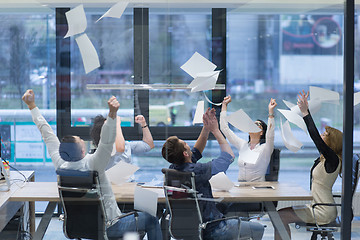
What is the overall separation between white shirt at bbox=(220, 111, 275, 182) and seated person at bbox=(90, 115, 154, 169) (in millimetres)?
496

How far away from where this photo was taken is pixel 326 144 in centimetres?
338

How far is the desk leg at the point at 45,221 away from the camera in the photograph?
324 centimetres

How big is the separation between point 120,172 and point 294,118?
120cm

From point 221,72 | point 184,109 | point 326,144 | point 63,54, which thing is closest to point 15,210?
point 63,54

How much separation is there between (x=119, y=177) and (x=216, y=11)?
1.25 m

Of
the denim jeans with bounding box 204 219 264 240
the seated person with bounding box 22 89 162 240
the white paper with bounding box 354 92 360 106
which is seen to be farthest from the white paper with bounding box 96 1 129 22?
the white paper with bounding box 354 92 360 106

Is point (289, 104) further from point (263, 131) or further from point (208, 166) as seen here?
point (208, 166)

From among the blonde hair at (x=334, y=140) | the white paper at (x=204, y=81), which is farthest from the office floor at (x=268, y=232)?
the white paper at (x=204, y=81)

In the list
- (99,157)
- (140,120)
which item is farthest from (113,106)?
(99,157)

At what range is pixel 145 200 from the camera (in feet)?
10.7

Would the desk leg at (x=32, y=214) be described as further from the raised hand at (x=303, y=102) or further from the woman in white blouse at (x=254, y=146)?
the raised hand at (x=303, y=102)

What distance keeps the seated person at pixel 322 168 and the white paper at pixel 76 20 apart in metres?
1.49

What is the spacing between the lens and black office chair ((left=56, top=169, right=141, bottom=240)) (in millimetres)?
3166

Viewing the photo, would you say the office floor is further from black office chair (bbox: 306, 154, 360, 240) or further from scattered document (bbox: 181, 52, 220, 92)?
scattered document (bbox: 181, 52, 220, 92)
